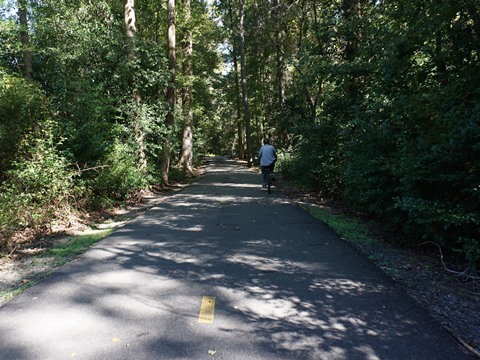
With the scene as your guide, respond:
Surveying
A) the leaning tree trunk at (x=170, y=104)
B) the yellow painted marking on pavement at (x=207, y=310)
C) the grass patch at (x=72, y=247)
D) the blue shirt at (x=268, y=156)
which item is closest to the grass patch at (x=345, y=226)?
the yellow painted marking on pavement at (x=207, y=310)

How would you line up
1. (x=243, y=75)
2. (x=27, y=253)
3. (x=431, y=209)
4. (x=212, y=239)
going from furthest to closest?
(x=243, y=75) → (x=212, y=239) → (x=27, y=253) → (x=431, y=209)

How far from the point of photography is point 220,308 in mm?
3627

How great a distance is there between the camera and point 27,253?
596cm

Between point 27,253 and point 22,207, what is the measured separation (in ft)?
4.24

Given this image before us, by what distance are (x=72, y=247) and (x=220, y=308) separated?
391 centimetres

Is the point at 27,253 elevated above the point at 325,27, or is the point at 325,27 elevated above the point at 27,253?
the point at 325,27

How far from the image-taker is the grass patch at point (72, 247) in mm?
5647

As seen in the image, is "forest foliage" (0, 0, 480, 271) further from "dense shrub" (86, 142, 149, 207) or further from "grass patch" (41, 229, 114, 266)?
"grass patch" (41, 229, 114, 266)

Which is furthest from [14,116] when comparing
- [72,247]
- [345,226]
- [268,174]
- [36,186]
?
[268,174]

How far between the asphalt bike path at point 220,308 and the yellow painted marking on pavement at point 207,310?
11 mm

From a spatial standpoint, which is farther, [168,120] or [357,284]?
[168,120]

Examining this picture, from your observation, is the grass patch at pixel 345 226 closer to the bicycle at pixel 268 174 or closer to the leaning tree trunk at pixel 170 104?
the bicycle at pixel 268 174

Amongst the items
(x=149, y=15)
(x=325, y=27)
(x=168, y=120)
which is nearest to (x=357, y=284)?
(x=325, y=27)

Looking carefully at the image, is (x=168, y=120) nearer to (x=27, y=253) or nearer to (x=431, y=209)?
(x=27, y=253)
